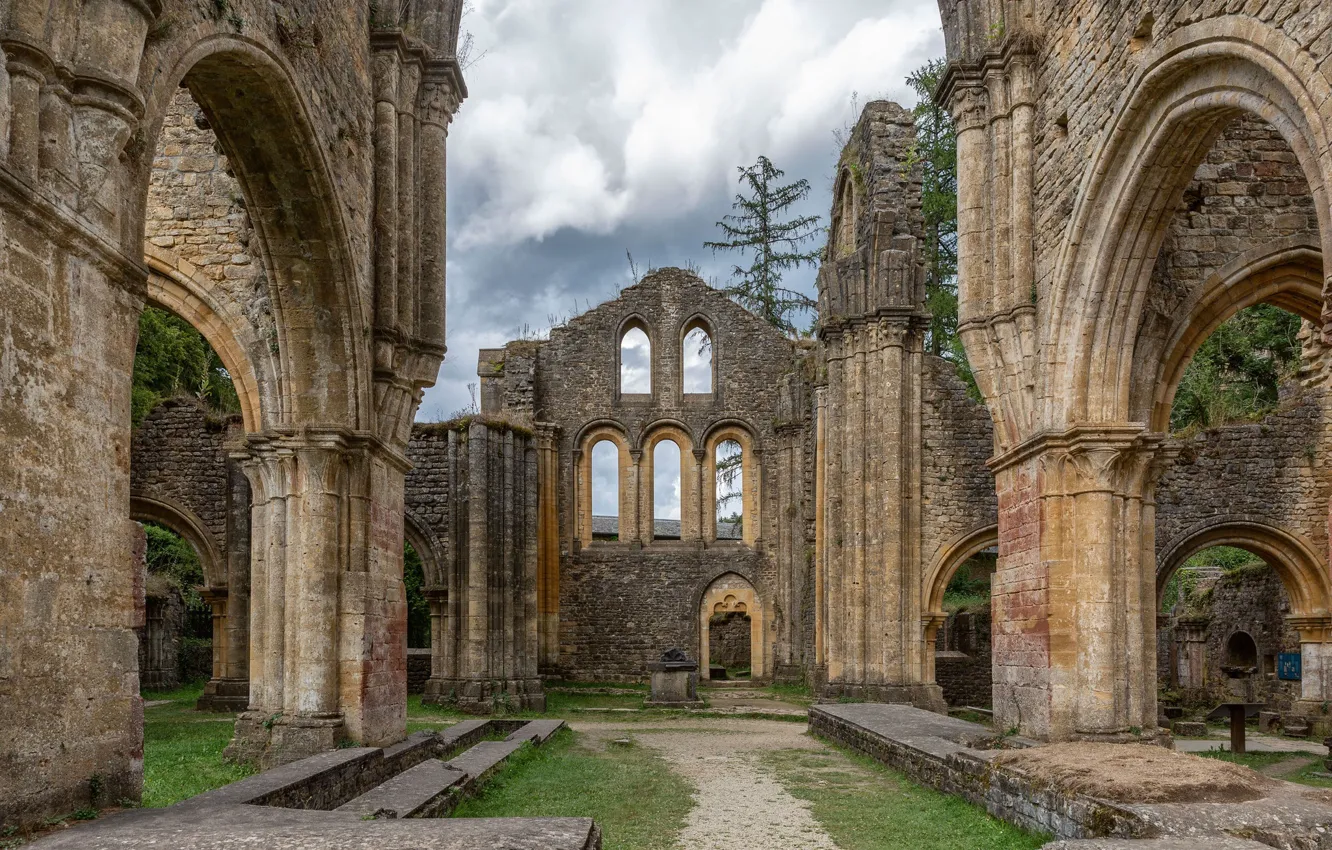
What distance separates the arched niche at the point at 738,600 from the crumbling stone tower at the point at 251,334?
54.6ft

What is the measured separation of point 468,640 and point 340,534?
29.5 ft

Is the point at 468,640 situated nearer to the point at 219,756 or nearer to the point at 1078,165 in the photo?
the point at 219,756

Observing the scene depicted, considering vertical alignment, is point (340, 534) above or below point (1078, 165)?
below

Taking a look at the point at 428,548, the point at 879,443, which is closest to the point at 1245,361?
the point at 879,443

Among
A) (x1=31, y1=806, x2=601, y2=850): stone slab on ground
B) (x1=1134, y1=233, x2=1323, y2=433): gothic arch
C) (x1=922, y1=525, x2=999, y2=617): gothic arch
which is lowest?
(x1=31, y1=806, x2=601, y2=850): stone slab on ground

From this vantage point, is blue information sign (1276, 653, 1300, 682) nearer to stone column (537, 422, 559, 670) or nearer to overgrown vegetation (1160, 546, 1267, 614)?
overgrown vegetation (1160, 546, 1267, 614)

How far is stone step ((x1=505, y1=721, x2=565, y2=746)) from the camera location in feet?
40.7

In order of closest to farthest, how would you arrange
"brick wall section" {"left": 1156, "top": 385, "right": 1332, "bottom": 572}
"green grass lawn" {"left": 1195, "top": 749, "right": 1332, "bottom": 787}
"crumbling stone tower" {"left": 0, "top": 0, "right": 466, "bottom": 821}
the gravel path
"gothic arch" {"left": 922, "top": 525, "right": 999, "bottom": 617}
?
1. "crumbling stone tower" {"left": 0, "top": 0, "right": 466, "bottom": 821}
2. the gravel path
3. "green grass lawn" {"left": 1195, "top": 749, "right": 1332, "bottom": 787}
4. "brick wall section" {"left": 1156, "top": 385, "right": 1332, "bottom": 572}
5. "gothic arch" {"left": 922, "top": 525, "right": 999, "bottom": 617}

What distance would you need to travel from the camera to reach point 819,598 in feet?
66.6

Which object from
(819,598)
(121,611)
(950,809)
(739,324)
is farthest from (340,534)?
(739,324)

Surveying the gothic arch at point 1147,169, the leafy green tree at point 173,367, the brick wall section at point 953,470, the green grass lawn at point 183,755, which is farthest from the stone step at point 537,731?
the leafy green tree at point 173,367

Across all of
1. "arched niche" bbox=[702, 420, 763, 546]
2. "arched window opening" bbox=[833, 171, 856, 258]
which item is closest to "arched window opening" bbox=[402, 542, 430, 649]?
"arched niche" bbox=[702, 420, 763, 546]

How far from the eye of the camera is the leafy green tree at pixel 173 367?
2253cm

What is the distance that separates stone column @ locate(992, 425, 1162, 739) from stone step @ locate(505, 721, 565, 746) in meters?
5.24
